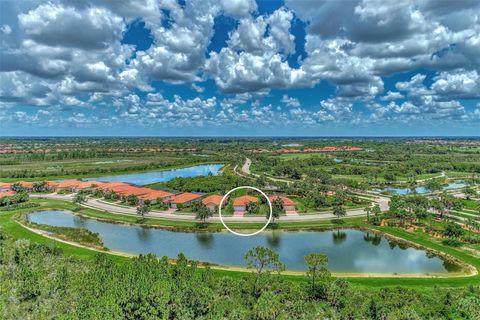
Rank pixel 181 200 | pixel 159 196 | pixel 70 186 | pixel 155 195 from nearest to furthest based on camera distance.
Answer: pixel 181 200 → pixel 159 196 → pixel 155 195 → pixel 70 186

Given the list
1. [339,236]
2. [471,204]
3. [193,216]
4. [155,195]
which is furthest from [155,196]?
[471,204]

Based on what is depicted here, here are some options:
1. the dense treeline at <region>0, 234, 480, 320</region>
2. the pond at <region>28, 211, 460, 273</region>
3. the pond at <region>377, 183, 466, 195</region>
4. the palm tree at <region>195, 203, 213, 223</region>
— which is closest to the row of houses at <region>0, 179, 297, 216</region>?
the palm tree at <region>195, 203, 213, 223</region>

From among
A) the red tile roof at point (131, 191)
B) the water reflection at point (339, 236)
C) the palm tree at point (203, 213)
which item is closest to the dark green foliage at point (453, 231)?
the water reflection at point (339, 236)

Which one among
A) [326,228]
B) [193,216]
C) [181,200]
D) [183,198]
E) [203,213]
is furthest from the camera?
[183,198]

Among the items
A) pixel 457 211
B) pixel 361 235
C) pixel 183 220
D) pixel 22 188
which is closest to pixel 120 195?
pixel 183 220

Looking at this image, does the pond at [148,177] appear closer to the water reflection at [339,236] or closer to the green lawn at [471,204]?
the water reflection at [339,236]

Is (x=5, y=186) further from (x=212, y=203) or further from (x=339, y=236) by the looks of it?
(x=339, y=236)

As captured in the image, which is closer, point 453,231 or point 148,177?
point 453,231

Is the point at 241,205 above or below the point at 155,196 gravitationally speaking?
below
